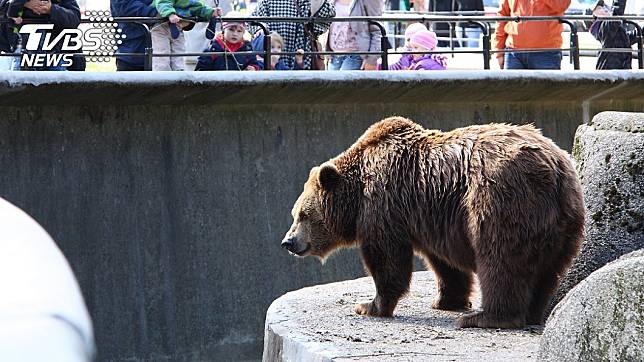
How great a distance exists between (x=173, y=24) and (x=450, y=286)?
4028mm

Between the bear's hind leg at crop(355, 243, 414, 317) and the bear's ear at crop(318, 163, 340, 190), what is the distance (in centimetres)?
46

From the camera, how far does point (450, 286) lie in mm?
7305

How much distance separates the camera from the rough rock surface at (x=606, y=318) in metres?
4.39

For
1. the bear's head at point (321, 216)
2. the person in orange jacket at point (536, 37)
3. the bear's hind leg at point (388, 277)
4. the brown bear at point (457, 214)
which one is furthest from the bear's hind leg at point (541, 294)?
the person in orange jacket at point (536, 37)

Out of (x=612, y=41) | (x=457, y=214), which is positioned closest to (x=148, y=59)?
(x=457, y=214)

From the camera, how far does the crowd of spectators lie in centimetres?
962

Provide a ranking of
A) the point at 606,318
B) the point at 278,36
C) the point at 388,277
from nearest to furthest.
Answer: the point at 606,318 → the point at 388,277 → the point at 278,36

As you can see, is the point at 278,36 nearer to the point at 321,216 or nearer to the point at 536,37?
the point at 536,37

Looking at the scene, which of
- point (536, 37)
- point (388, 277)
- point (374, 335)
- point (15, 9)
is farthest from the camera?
point (536, 37)

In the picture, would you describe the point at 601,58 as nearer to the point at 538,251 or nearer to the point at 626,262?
the point at 538,251

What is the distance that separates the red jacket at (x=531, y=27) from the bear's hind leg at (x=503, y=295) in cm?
627

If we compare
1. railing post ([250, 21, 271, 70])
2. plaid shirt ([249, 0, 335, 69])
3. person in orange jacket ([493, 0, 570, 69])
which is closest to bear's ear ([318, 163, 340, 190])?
railing post ([250, 21, 271, 70])

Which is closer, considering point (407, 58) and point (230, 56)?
point (230, 56)

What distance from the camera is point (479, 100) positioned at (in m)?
11.2
